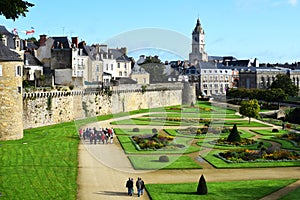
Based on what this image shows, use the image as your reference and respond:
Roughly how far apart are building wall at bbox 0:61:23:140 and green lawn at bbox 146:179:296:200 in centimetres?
1620

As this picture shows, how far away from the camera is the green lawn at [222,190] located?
21.6 m

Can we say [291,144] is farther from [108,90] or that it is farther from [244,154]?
[108,90]

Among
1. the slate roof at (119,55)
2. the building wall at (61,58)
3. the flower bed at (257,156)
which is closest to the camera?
the flower bed at (257,156)

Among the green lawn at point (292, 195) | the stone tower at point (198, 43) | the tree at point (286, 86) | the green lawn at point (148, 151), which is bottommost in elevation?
the green lawn at point (292, 195)

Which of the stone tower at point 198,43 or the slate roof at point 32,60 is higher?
the stone tower at point 198,43

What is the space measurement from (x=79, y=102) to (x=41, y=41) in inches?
670

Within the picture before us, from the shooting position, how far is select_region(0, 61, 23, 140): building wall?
Result: 1391 inches

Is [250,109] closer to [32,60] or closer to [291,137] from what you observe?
[291,137]

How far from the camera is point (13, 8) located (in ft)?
48.1

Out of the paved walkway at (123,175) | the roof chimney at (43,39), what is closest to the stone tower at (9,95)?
the paved walkway at (123,175)

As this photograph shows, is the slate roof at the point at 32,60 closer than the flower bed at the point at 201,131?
No

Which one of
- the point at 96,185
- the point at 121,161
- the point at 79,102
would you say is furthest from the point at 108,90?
the point at 96,185

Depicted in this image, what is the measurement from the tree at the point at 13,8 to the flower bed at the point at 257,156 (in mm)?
18636

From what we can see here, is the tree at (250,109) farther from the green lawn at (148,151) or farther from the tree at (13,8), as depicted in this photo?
the tree at (13,8)
